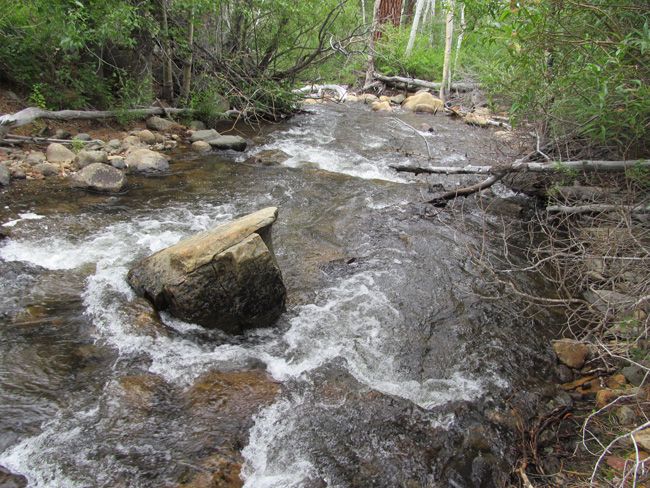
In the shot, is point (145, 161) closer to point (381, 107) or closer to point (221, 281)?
point (221, 281)

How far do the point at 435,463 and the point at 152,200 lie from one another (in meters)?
5.68

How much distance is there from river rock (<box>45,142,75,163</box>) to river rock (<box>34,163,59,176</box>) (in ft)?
0.91

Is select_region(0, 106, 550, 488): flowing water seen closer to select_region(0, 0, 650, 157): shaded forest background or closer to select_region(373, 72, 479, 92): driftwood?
select_region(0, 0, 650, 157): shaded forest background

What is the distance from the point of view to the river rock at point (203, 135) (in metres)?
10.0

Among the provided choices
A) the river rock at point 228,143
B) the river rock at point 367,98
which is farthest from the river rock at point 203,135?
the river rock at point 367,98

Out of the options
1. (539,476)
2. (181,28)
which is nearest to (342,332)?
(539,476)

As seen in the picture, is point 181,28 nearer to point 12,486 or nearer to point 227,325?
point 227,325

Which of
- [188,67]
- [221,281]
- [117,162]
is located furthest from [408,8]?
→ [221,281]

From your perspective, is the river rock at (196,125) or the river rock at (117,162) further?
the river rock at (196,125)

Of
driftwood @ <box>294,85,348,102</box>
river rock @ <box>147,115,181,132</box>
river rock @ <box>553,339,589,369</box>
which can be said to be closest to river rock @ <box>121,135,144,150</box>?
river rock @ <box>147,115,181,132</box>

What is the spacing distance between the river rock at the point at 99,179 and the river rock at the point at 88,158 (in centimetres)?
35

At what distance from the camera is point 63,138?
8352 millimetres

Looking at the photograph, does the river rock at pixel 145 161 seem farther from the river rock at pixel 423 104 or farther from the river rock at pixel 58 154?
the river rock at pixel 423 104

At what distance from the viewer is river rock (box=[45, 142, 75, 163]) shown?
7.60 m
